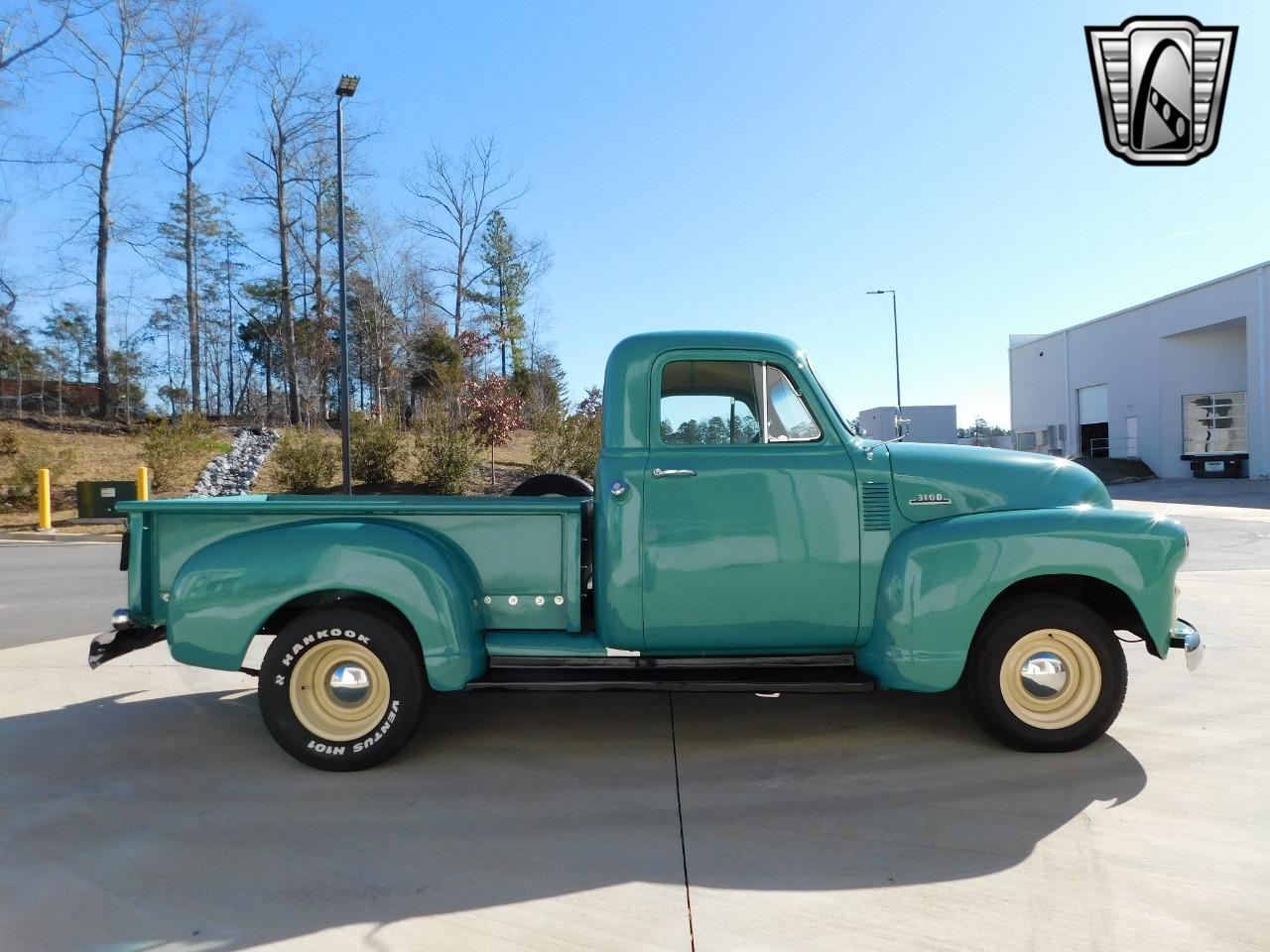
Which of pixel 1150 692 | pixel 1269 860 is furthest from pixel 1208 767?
pixel 1150 692

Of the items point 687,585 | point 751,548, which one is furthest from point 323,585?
point 751,548

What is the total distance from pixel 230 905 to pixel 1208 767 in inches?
160

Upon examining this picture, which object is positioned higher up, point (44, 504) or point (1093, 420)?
point (1093, 420)

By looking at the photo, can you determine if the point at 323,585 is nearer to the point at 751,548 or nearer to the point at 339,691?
the point at 339,691

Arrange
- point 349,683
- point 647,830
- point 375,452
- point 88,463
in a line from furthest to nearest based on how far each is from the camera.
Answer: point 88,463, point 375,452, point 349,683, point 647,830

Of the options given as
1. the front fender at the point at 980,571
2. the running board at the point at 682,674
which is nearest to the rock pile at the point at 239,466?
the running board at the point at 682,674

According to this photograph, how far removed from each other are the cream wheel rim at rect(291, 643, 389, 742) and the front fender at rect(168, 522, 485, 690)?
277 mm

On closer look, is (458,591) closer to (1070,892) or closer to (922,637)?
(922,637)

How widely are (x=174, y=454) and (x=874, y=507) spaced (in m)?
20.5

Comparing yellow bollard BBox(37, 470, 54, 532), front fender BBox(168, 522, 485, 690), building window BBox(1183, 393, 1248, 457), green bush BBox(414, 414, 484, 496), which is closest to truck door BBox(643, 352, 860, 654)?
front fender BBox(168, 522, 485, 690)

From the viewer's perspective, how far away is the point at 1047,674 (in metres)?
3.61

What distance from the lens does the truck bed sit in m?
3.61

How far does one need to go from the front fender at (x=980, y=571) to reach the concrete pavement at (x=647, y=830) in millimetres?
547

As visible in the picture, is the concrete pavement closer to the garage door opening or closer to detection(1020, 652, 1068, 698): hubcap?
detection(1020, 652, 1068, 698): hubcap
